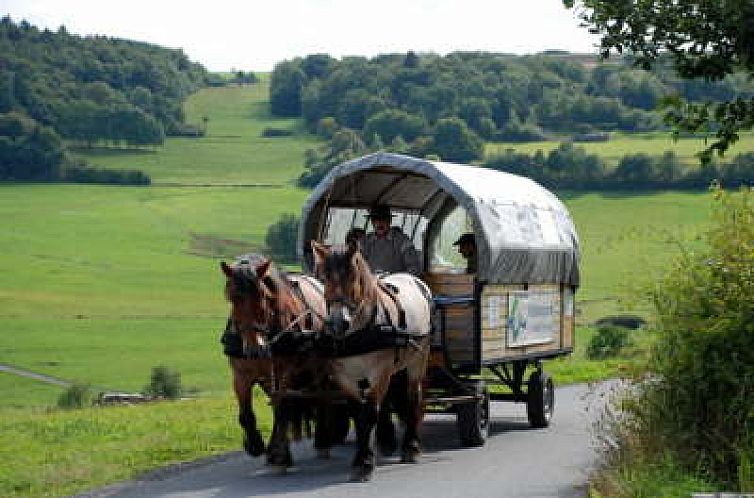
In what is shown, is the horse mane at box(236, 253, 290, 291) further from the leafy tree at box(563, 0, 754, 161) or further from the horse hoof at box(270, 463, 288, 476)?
the leafy tree at box(563, 0, 754, 161)

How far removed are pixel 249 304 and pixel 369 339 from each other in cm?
132

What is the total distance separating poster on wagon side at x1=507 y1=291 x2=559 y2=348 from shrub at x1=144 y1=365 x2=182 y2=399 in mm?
39140

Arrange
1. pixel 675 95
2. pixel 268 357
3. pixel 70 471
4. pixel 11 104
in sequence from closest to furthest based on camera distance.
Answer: pixel 675 95, pixel 268 357, pixel 70 471, pixel 11 104

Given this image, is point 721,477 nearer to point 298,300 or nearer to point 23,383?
point 298,300

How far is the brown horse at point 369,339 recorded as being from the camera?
42.8 feet

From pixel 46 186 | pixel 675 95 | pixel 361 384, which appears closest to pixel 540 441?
pixel 361 384

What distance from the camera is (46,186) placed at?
13238cm

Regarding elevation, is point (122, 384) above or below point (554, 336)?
below

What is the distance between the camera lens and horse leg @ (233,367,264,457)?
13.9 m

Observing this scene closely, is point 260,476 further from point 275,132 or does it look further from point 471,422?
point 275,132

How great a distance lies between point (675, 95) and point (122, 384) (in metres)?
57.2

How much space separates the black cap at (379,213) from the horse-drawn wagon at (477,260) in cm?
46

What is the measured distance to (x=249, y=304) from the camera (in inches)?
511

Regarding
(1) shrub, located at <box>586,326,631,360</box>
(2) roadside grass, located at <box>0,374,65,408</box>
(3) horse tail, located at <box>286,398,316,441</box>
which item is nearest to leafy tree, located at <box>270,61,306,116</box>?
(2) roadside grass, located at <box>0,374,65,408</box>
